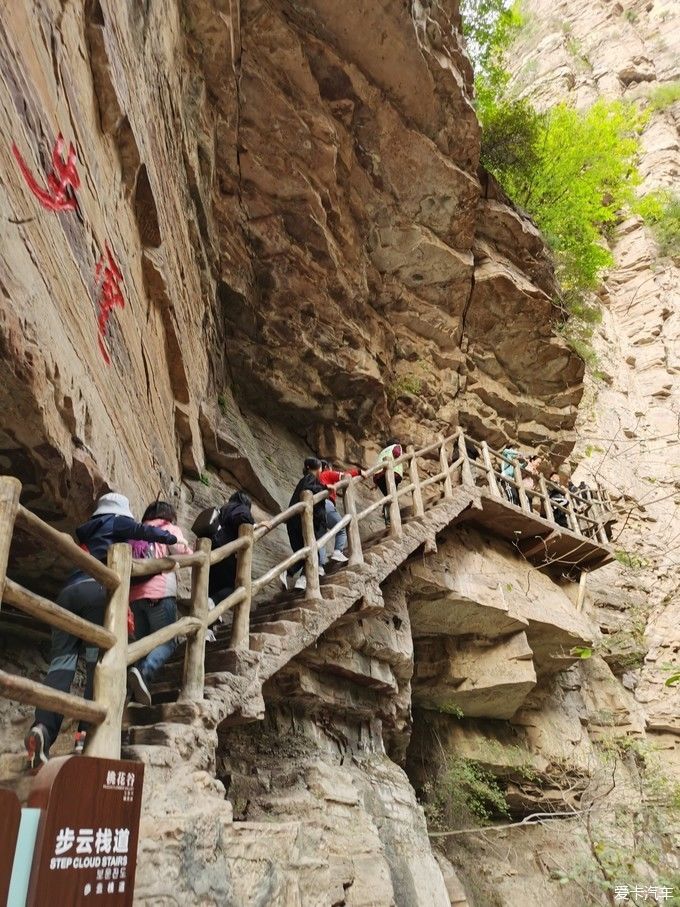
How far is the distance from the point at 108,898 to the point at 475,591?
680cm

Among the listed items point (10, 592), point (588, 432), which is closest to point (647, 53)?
point (588, 432)

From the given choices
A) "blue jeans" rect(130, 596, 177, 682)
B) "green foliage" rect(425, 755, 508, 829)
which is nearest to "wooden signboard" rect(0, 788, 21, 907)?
"blue jeans" rect(130, 596, 177, 682)

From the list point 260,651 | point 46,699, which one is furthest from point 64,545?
point 260,651

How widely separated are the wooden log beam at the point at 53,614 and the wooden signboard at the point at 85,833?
0.65 m

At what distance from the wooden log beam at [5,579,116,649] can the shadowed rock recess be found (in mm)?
669

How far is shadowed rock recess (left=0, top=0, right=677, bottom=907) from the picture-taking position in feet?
11.8

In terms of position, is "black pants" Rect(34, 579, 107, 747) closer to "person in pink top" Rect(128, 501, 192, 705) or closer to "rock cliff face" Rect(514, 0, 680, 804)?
"person in pink top" Rect(128, 501, 192, 705)

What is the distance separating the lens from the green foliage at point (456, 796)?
27.3 feet

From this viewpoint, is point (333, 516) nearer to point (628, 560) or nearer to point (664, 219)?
point (628, 560)

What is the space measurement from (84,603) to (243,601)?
1256 millimetres

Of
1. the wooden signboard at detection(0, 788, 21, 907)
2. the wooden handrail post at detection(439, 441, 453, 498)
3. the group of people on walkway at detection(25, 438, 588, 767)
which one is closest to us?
the wooden signboard at detection(0, 788, 21, 907)

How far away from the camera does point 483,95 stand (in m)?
13.9

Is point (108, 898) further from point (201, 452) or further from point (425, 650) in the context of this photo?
point (425, 650)

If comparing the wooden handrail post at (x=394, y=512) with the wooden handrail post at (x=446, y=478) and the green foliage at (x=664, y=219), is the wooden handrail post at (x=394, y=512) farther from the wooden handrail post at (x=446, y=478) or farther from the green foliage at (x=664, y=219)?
the green foliage at (x=664, y=219)
